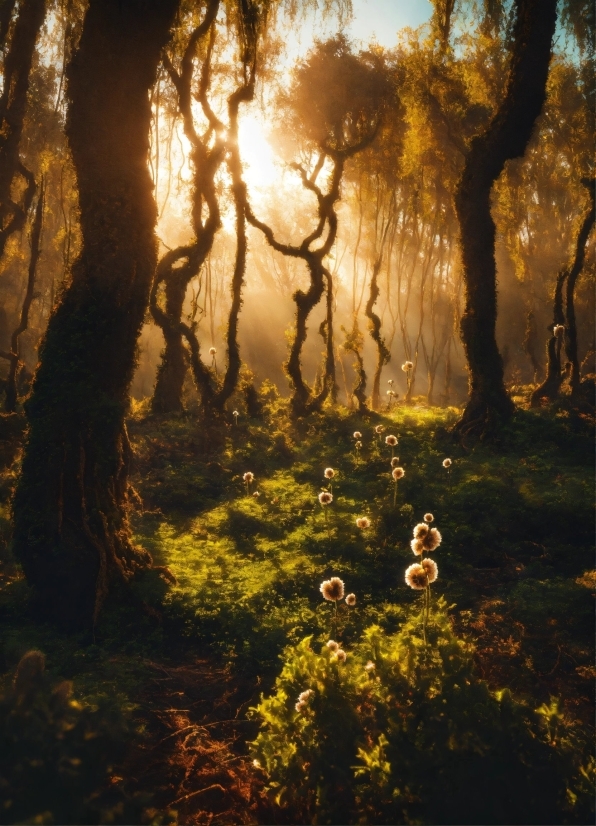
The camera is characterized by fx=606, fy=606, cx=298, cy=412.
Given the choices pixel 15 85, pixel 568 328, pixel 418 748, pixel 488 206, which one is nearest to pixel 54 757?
pixel 418 748

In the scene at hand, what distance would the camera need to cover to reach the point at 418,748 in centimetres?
312

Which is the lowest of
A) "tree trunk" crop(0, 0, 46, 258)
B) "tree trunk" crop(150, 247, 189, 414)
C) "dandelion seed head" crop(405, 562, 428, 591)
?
"dandelion seed head" crop(405, 562, 428, 591)

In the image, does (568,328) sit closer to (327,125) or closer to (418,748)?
(327,125)

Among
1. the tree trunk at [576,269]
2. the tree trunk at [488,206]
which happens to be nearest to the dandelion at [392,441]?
the tree trunk at [488,206]

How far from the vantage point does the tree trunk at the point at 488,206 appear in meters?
12.2

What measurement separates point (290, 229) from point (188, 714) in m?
48.8

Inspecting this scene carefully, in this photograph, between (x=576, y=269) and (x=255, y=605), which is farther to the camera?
(x=576, y=269)

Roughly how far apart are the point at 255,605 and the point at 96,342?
3.41m

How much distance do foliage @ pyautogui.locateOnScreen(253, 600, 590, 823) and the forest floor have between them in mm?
604

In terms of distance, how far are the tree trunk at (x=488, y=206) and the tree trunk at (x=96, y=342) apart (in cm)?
798

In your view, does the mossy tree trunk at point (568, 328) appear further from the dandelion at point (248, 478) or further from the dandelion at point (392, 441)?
the dandelion at point (248, 478)

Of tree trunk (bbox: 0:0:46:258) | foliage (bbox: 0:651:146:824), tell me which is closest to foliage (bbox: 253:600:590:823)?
foliage (bbox: 0:651:146:824)

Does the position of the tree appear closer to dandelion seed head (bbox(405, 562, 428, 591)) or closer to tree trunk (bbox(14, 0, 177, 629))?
tree trunk (bbox(14, 0, 177, 629))

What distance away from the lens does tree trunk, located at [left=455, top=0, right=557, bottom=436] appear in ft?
40.2
